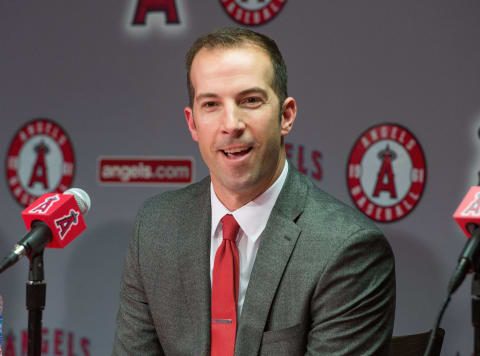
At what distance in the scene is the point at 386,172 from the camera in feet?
9.29

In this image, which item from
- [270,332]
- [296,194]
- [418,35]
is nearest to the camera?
[270,332]

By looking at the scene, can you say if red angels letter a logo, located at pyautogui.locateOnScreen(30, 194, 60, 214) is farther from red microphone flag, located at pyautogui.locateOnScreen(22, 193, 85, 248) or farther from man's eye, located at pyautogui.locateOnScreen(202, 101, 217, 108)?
man's eye, located at pyautogui.locateOnScreen(202, 101, 217, 108)

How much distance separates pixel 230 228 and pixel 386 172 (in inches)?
55.1

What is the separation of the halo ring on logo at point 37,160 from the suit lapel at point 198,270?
5.54 feet

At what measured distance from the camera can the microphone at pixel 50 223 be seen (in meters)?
→ 1.28

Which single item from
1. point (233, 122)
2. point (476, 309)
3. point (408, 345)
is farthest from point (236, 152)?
point (408, 345)

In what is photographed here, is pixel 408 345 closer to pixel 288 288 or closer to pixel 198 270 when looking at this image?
pixel 288 288

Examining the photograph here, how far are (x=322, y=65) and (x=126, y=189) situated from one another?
1.15 meters

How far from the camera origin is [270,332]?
151 cm

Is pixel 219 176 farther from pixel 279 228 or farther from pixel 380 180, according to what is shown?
pixel 380 180

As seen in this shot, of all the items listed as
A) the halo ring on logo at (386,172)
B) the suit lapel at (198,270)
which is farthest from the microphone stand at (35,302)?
the halo ring on logo at (386,172)

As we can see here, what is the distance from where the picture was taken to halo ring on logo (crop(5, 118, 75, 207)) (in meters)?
3.27

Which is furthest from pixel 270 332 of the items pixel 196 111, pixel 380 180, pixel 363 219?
pixel 380 180

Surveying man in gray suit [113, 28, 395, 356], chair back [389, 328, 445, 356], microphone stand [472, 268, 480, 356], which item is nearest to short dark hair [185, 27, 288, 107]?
man in gray suit [113, 28, 395, 356]
